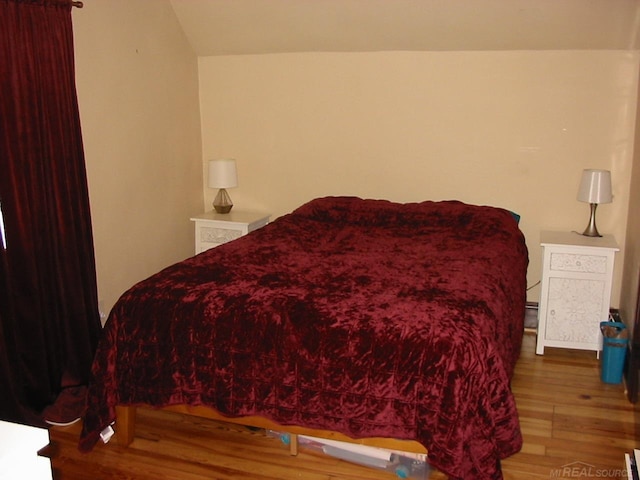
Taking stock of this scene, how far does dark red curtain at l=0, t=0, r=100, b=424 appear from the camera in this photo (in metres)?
2.53

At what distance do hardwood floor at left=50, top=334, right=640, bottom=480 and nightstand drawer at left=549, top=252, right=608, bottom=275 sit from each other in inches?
27.7

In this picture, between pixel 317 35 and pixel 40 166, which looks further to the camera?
pixel 317 35

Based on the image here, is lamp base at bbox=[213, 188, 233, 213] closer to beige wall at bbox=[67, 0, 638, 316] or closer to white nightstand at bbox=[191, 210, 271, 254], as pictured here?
white nightstand at bbox=[191, 210, 271, 254]

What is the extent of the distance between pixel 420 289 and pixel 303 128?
2.04 metres

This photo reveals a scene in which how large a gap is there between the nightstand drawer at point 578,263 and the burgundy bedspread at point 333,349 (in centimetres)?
60

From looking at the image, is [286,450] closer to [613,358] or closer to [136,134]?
[613,358]

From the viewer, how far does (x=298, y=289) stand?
7.95 ft

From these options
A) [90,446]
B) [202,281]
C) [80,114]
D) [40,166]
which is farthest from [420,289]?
Result: [80,114]

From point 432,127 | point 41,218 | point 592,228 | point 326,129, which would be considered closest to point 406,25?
point 432,127

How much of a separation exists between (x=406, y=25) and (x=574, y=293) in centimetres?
181

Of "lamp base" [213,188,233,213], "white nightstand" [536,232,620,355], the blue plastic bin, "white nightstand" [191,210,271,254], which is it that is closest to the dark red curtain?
"white nightstand" [191,210,271,254]

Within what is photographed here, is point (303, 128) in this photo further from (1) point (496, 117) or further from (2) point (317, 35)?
(1) point (496, 117)

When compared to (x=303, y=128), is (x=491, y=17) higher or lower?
higher

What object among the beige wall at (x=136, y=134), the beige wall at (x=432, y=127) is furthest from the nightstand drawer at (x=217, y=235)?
the beige wall at (x=432, y=127)
